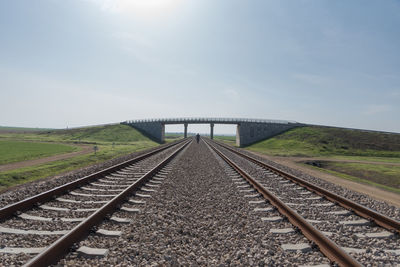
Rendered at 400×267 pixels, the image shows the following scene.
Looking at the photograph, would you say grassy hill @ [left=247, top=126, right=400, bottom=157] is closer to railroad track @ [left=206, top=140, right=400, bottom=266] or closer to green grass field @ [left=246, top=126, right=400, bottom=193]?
green grass field @ [left=246, top=126, right=400, bottom=193]

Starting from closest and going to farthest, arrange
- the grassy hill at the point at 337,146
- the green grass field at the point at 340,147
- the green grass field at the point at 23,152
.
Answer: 1. the green grass field at the point at 23,152
2. the green grass field at the point at 340,147
3. the grassy hill at the point at 337,146

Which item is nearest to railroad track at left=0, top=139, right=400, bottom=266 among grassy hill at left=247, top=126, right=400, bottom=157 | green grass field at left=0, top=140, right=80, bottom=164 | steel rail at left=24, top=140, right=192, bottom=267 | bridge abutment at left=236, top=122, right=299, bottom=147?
steel rail at left=24, top=140, right=192, bottom=267

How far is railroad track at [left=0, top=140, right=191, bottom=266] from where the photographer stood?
3619mm

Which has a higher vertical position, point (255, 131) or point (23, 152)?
point (255, 131)

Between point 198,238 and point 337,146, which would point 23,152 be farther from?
point 337,146

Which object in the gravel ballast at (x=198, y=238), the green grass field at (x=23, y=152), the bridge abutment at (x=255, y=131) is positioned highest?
the bridge abutment at (x=255, y=131)

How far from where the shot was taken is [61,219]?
17.0 feet

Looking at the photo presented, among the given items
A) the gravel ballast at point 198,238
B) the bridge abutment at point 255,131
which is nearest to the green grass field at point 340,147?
the bridge abutment at point 255,131

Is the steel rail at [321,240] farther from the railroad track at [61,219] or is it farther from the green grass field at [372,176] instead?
the green grass field at [372,176]

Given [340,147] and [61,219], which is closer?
[61,219]

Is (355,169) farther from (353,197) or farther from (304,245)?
(304,245)

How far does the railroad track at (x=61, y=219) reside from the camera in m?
3.62

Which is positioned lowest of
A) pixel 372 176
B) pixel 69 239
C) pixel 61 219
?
pixel 372 176

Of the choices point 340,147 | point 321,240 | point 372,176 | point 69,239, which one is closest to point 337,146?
point 340,147
